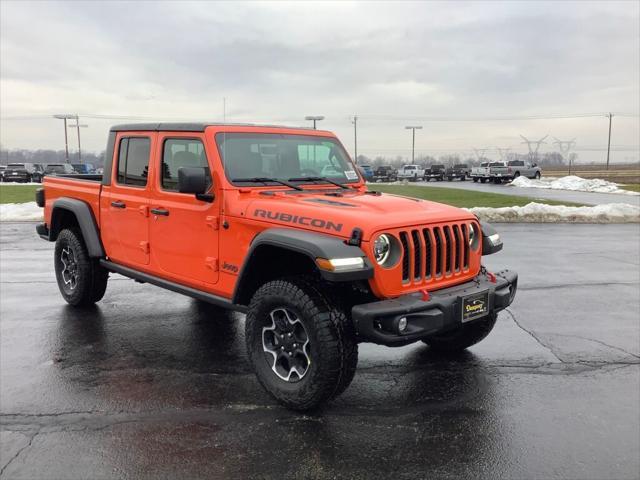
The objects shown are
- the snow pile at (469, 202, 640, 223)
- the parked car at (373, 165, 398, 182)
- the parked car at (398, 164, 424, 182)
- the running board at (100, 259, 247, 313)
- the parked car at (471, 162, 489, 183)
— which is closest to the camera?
the running board at (100, 259, 247, 313)

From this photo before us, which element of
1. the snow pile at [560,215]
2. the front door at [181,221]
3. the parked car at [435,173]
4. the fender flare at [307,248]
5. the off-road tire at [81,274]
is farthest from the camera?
the parked car at [435,173]

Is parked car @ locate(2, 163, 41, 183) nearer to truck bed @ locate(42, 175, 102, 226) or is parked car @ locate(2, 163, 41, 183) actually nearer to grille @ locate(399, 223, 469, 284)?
truck bed @ locate(42, 175, 102, 226)

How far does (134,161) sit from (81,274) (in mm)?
1589

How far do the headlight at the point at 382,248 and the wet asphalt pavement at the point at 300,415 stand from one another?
1066 millimetres

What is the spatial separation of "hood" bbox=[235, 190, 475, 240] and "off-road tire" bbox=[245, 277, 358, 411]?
43cm

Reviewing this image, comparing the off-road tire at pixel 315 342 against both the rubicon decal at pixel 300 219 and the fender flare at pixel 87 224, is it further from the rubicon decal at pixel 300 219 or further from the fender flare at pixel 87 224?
the fender flare at pixel 87 224

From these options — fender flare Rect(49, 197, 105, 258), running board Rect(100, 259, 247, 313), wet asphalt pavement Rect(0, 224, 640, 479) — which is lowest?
wet asphalt pavement Rect(0, 224, 640, 479)

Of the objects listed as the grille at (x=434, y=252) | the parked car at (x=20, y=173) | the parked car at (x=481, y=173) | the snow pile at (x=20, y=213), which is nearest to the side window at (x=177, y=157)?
the grille at (x=434, y=252)

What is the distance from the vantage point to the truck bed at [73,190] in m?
5.94

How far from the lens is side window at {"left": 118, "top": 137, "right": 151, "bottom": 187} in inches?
205

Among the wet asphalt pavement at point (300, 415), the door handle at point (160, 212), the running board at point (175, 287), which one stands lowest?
the wet asphalt pavement at point (300, 415)

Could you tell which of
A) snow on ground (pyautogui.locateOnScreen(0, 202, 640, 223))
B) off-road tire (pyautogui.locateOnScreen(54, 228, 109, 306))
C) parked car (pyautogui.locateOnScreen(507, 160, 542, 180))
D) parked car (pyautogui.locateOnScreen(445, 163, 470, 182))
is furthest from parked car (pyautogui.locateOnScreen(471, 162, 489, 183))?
off-road tire (pyautogui.locateOnScreen(54, 228, 109, 306))

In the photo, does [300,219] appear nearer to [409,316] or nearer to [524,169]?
[409,316]

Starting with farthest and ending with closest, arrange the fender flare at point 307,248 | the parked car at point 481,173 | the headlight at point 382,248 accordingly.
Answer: the parked car at point 481,173 → the headlight at point 382,248 → the fender flare at point 307,248
